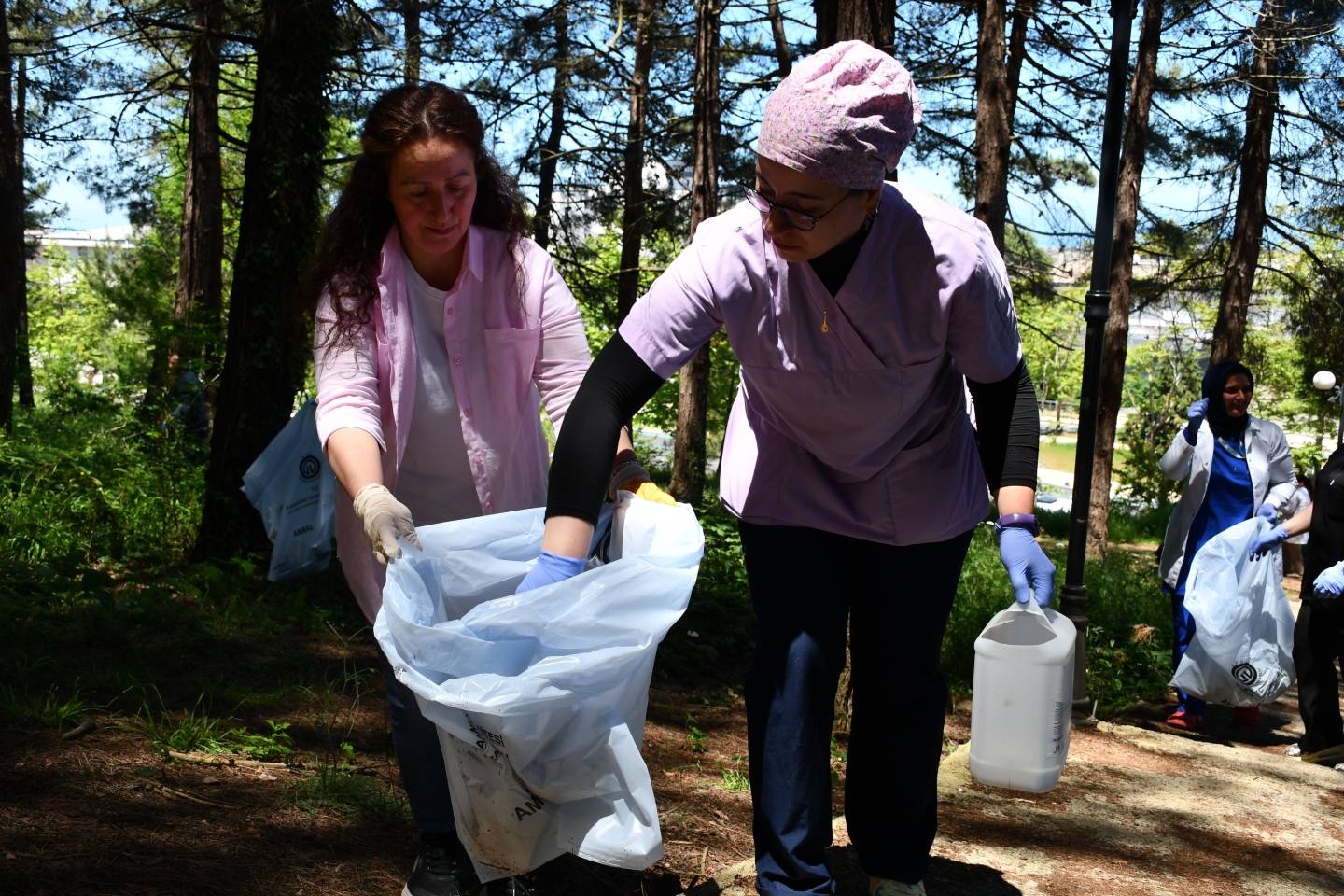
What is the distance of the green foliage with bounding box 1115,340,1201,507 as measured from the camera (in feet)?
63.4

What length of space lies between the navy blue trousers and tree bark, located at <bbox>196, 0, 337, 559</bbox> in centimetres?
432

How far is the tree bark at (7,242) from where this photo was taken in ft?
39.5

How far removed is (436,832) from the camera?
Answer: 8.18 ft

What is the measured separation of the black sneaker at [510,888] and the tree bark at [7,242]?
10505mm

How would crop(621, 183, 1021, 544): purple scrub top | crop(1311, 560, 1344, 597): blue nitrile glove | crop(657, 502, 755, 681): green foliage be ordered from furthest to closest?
crop(657, 502, 755, 681): green foliage, crop(1311, 560, 1344, 597): blue nitrile glove, crop(621, 183, 1021, 544): purple scrub top

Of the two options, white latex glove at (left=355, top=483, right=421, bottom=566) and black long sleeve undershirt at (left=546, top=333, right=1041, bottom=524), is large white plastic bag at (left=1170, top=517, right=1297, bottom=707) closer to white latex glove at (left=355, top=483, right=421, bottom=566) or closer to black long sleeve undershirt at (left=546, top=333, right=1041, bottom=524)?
black long sleeve undershirt at (left=546, top=333, right=1041, bottom=524)

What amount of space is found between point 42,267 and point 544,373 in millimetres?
45635

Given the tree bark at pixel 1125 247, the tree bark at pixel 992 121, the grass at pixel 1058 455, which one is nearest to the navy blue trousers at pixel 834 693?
the tree bark at pixel 992 121

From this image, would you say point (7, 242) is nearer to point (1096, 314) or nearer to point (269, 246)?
point (269, 246)

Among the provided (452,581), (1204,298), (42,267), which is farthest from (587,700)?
(42,267)

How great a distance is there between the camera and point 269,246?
6000 mm

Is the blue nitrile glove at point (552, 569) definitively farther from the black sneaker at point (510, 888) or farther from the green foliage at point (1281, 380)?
the green foliage at point (1281, 380)

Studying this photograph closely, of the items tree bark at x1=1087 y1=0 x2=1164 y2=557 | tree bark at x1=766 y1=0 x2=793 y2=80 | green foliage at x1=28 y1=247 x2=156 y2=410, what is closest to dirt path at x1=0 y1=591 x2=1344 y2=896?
tree bark at x1=1087 y1=0 x2=1164 y2=557

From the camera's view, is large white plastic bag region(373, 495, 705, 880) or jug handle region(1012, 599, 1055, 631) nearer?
large white plastic bag region(373, 495, 705, 880)
